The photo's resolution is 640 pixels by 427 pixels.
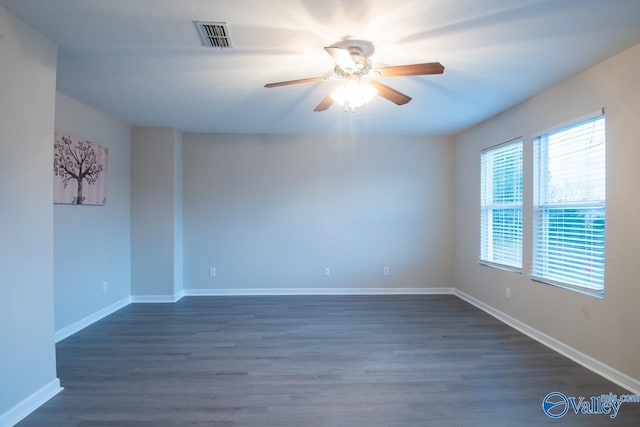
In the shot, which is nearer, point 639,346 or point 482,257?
point 639,346

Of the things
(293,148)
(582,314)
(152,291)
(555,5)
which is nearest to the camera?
(555,5)

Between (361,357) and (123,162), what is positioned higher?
(123,162)

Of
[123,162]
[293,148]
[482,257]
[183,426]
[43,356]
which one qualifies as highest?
[293,148]

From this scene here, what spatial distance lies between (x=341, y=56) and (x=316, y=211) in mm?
2953

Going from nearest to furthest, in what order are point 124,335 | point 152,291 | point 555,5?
point 555,5 < point 124,335 < point 152,291

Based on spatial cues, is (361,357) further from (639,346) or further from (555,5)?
(555,5)

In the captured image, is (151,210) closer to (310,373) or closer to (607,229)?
(310,373)

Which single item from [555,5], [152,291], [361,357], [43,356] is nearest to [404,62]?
[555,5]

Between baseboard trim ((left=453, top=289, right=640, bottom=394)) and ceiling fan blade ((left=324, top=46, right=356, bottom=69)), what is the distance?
2912 millimetres

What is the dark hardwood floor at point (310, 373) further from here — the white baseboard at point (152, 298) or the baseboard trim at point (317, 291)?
the baseboard trim at point (317, 291)

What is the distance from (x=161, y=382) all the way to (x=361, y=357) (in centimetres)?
156

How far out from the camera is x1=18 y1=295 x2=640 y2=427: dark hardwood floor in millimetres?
1943

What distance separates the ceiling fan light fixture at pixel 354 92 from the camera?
88.1 inches

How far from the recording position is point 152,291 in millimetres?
4375
